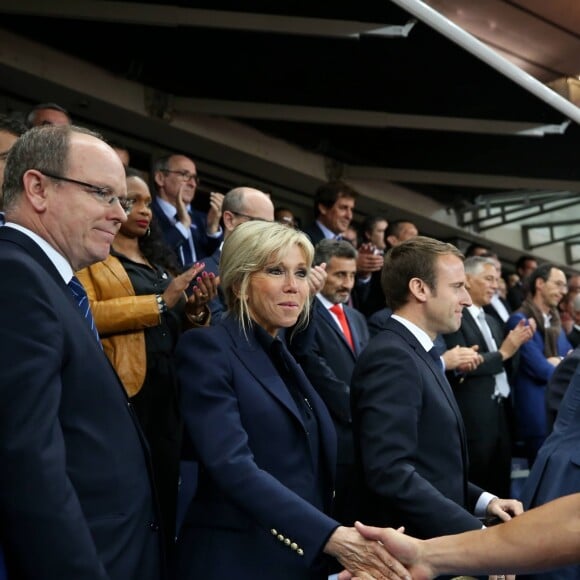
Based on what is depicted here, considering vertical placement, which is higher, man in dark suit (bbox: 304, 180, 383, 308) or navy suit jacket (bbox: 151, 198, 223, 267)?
man in dark suit (bbox: 304, 180, 383, 308)

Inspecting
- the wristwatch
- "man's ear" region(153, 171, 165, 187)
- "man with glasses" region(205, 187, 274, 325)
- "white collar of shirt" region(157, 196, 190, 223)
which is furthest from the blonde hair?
"man's ear" region(153, 171, 165, 187)

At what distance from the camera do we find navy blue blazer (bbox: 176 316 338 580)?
237 centimetres

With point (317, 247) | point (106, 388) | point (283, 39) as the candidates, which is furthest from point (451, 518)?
point (283, 39)

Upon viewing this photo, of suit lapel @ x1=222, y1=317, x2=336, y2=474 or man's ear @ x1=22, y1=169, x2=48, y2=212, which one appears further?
suit lapel @ x1=222, y1=317, x2=336, y2=474

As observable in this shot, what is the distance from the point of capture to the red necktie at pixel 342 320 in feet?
15.2

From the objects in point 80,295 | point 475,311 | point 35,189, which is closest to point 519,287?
point 475,311

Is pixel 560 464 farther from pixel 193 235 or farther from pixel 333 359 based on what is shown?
pixel 193 235

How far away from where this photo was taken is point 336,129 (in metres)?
8.58

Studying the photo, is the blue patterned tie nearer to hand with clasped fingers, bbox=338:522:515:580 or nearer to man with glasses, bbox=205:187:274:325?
hand with clasped fingers, bbox=338:522:515:580

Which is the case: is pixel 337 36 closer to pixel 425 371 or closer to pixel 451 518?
pixel 425 371

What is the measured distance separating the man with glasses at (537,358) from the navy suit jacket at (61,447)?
13.7 feet

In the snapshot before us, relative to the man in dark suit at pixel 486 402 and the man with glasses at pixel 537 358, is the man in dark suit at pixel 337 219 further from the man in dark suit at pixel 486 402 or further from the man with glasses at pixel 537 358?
the man with glasses at pixel 537 358

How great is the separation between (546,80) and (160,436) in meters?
8.94

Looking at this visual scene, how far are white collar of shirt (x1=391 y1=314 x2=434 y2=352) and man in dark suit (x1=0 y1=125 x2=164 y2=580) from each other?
1.26m
